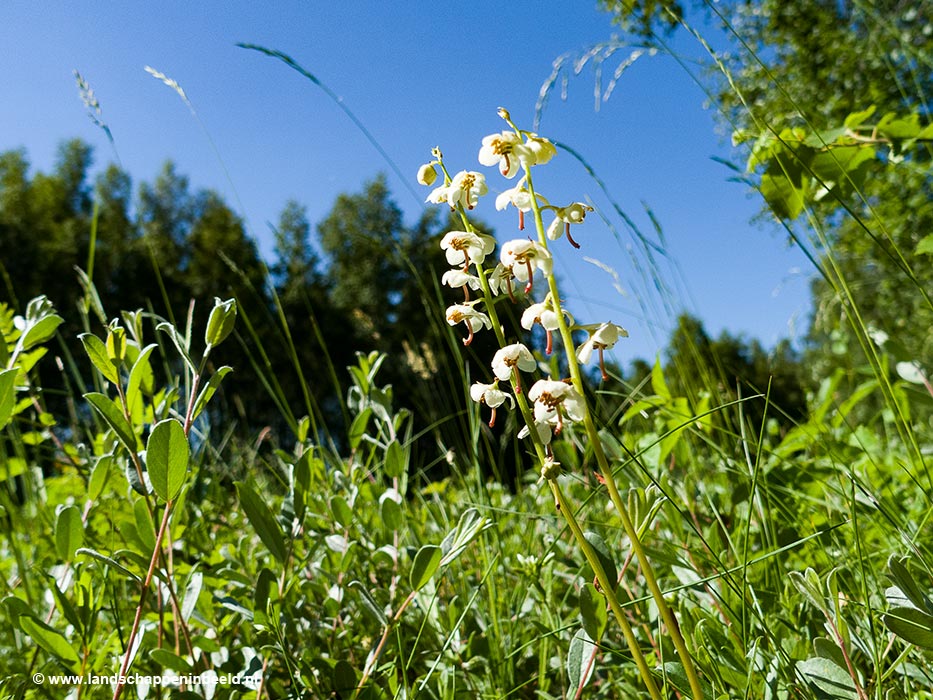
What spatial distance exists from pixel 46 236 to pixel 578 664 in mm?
18229

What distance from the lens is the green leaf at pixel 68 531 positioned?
586mm

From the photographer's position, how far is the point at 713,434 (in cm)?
170

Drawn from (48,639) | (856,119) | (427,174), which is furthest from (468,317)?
(856,119)

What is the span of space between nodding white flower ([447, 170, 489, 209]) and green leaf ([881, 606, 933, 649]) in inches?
16.0

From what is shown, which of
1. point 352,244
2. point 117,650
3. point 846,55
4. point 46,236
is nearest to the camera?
point 117,650

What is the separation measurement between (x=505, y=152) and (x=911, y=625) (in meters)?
0.43

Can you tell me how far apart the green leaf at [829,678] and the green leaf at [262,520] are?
451 mm

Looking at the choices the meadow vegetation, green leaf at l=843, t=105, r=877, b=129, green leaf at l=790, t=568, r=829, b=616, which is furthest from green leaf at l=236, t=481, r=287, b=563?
green leaf at l=843, t=105, r=877, b=129

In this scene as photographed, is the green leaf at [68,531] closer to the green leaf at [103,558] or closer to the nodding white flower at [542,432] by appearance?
the green leaf at [103,558]

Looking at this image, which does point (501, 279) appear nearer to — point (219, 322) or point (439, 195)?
point (439, 195)

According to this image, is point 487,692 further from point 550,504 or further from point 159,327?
point 550,504

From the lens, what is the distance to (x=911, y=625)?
43 cm

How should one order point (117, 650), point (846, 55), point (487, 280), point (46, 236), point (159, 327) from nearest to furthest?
point (487, 280) < point (159, 327) < point (117, 650) < point (846, 55) < point (46, 236)

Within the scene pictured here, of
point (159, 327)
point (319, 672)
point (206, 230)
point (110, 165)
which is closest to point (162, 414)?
point (159, 327)
